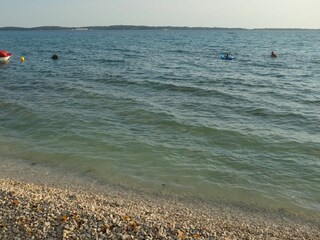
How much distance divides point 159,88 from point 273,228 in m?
18.2

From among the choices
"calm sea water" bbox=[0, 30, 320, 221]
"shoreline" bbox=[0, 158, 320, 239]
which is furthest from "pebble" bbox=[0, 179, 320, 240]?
"calm sea water" bbox=[0, 30, 320, 221]

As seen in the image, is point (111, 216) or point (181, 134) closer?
point (111, 216)

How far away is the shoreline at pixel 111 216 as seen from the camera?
7555 millimetres

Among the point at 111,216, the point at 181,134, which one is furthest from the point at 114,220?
the point at 181,134

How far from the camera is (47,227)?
24.7ft

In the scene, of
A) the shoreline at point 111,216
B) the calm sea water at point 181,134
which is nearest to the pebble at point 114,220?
the shoreline at point 111,216

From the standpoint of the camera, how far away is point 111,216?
825 cm

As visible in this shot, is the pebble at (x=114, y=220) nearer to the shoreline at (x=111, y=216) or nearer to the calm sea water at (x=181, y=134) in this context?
the shoreline at (x=111, y=216)

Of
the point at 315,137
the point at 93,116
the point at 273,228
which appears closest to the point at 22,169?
the point at 93,116

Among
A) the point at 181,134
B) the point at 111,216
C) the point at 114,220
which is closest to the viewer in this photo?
the point at 114,220

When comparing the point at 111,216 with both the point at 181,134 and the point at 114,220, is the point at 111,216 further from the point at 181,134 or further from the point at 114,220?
the point at 181,134

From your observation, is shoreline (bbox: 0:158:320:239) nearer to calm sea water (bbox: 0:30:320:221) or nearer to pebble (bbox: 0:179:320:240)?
pebble (bbox: 0:179:320:240)

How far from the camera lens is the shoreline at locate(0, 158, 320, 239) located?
7555 mm

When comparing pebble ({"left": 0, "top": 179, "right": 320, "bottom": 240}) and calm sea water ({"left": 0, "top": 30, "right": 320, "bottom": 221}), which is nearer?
pebble ({"left": 0, "top": 179, "right": 320, "bottom": 240})
